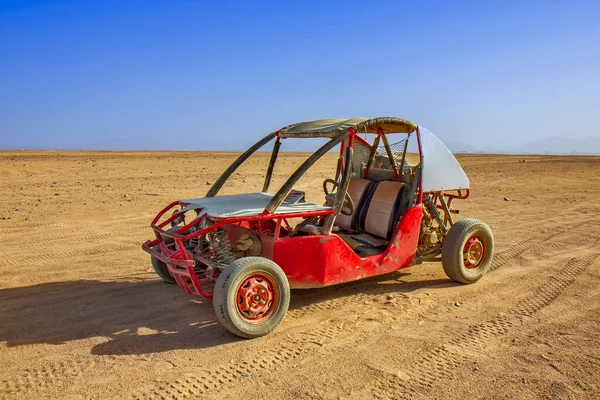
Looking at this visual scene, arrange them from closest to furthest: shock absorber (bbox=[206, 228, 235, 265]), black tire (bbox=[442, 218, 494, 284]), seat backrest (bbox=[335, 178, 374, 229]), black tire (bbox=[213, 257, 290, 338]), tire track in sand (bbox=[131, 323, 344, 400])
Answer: tire track in sand (bbox=[131, 323, 344, 400])
black tire (bbox=[213, 257, 290, 338])
shock absorber (bbox=[206, 228, 235, 265])
black tire (bbox=[442, 218, 494, 284])
seat backrest (bbox=[335, 178, 374, 229])

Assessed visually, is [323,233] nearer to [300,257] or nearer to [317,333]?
[300,257]

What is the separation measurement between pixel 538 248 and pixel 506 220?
120 inches

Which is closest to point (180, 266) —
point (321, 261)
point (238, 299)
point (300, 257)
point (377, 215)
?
point (238, 299)

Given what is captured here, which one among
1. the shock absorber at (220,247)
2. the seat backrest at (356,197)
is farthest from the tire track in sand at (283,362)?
the seat backrest at (356,197)

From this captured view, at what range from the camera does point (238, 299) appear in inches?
199

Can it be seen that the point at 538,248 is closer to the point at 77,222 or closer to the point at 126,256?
the point at 126,256

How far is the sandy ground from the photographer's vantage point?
416 centimetres

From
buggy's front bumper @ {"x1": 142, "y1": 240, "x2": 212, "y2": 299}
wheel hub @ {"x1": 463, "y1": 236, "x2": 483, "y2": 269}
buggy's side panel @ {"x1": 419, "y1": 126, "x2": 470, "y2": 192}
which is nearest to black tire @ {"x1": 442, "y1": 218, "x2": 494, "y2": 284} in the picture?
wheel hub @ {"x1": 463, "y1": 236, "x2": 483, "y2": 269}

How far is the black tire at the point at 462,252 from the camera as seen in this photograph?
658 centimetres

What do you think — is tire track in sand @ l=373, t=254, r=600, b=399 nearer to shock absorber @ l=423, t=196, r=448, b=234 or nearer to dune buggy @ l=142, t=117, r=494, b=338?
dune buggy @ l=142, t=117, r=494, b=338

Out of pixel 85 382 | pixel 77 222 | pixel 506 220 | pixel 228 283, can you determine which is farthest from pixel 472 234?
pixel 77 222

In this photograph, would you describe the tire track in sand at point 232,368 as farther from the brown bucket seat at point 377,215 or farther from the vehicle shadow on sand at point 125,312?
the brown bucket seat at point 377,215

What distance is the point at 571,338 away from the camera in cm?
502

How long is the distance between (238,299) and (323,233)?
117 cm
